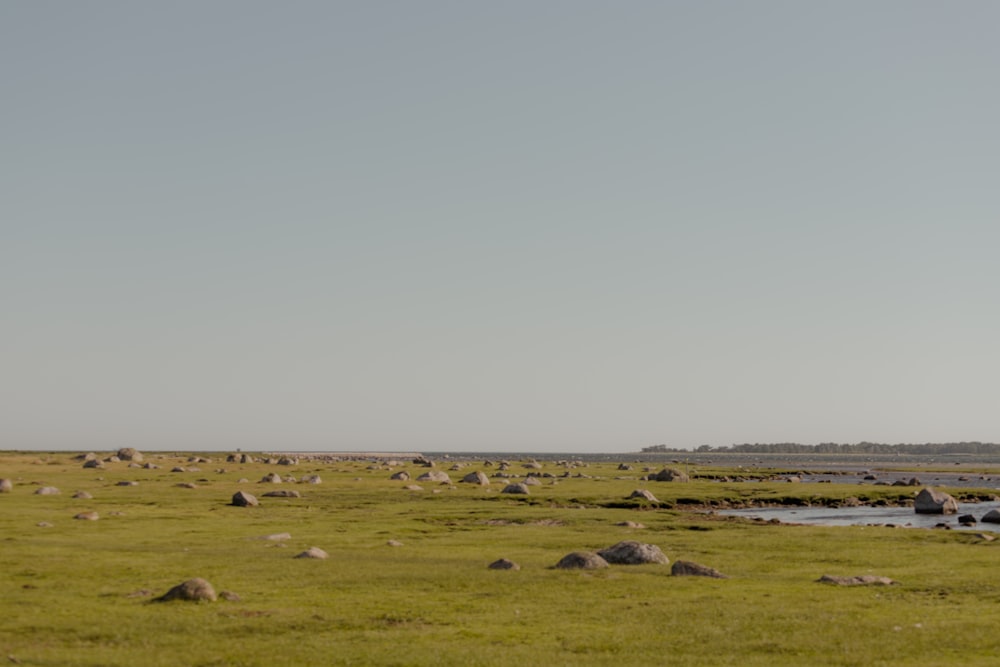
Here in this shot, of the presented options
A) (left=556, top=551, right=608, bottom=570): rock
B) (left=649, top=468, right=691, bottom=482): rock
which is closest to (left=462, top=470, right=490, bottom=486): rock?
(left=649, top=468, right=691, bottom=482): rock

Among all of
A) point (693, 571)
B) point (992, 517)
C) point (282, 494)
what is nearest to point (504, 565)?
point (693, 571)

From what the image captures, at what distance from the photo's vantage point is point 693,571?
120ft

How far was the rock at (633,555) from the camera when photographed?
3910cm

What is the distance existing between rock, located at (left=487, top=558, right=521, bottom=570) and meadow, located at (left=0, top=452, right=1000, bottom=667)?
44 cm

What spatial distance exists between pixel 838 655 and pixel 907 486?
331 ft

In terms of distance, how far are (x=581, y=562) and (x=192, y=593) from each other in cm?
1629

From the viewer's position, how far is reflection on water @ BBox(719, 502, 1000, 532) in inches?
2746

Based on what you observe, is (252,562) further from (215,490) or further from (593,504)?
(215,490)

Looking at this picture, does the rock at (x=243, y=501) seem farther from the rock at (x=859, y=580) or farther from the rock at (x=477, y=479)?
the rock at (x=859, y=580)

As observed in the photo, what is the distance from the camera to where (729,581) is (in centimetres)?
3541

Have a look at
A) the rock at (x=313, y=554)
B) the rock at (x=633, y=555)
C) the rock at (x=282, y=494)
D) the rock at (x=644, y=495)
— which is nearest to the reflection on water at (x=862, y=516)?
the rock at (x=644, y=495)

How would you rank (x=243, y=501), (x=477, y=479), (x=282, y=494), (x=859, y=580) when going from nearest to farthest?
(x=859, y=580)
(x=243, y=501)
(x=282, y=494)
(x=477, y=479)

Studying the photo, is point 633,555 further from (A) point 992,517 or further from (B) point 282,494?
(A) point 992,517

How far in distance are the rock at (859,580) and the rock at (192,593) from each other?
78.0 feet
